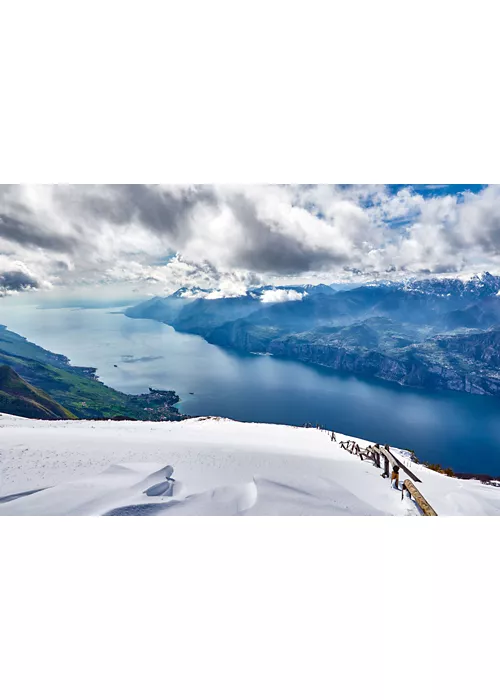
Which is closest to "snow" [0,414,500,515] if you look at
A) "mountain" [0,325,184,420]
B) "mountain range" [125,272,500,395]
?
"mountain" [0,325,184,420]

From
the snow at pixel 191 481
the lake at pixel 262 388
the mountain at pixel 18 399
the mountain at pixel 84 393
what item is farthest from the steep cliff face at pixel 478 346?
the mountain at pixel 18 399

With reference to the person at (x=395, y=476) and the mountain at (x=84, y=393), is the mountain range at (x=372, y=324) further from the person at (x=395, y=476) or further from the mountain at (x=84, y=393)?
the person at (x=395, y=476)

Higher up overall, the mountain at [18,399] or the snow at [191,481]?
the mountain at [18,399]

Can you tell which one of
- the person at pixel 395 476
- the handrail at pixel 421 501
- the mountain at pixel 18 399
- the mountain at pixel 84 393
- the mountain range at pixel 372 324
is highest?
the mountain range at pixel 372 324

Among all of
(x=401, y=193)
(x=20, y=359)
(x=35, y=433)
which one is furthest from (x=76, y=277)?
(x=401, y=193)

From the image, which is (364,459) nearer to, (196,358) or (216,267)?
(216,267)

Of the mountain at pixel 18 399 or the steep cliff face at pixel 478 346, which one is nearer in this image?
the steep cliff face at pixel 478 346

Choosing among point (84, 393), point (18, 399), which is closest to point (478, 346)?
point (84, 393)
